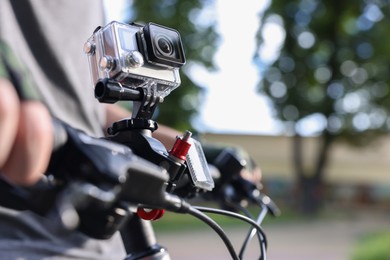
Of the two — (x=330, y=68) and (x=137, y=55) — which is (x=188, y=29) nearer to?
(x=330, y=68)

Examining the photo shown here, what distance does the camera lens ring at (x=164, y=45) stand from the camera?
0.65 meters

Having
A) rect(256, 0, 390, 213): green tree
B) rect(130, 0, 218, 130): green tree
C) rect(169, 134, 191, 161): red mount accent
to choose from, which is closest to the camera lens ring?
rect(169, 134, 191, 161): red mount accent

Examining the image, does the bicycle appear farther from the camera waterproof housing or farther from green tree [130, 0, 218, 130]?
green tree [130, 0, 218, 130]

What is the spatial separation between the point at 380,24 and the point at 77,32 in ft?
53.6

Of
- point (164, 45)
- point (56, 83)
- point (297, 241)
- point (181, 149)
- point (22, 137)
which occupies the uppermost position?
point (297, 241)

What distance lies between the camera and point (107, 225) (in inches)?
19.8

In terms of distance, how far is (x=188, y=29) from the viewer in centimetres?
1434

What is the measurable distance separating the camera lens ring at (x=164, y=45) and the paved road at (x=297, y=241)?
5997 millimetres

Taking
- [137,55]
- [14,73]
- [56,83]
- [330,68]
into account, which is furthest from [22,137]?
[330,68]

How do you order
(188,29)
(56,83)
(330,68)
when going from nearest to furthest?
(56,83) → (188,29) → (330,68)

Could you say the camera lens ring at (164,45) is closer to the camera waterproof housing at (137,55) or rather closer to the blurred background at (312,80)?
the camera waterproof housing at (137,55)

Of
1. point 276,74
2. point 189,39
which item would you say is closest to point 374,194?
point 276,74

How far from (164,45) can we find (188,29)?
1390 centimetres

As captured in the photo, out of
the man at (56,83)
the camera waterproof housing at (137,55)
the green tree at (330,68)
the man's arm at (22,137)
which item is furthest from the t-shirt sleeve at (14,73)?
the green tree at (330,68)
